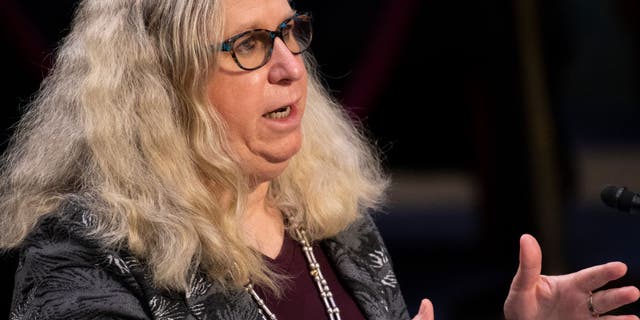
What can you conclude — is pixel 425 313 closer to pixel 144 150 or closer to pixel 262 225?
pixel 262 225

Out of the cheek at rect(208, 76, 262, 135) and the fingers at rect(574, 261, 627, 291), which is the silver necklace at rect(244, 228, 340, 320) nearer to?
the cheek at rect(208, 76, 262, 135)

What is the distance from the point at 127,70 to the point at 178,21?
0.41 feet

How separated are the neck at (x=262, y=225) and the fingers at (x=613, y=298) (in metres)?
0.58

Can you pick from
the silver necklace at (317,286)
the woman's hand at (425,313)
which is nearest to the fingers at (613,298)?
the woman's hand at (425,313)

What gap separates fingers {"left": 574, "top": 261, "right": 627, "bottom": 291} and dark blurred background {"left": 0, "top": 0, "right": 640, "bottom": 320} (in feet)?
5.90

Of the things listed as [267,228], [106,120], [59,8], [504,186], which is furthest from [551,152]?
[106,120]

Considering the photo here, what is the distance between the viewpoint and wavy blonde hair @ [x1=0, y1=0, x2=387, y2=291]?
6.14ft

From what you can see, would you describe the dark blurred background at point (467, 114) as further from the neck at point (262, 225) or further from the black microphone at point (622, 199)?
the black microphone at point (622, 199)

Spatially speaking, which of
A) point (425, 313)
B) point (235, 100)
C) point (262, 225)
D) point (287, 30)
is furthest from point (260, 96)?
point (425, 313)

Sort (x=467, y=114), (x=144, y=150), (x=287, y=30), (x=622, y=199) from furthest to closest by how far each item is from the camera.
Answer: (x=467, y=114)
(x=287, y=30)
(x=144, y=150)
(x=622, y=199)

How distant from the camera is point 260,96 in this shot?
1973mm

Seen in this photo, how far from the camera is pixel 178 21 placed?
1924 millimetres

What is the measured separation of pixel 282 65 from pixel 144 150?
0.94 feet

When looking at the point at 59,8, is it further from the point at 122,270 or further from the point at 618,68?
the point at 618,68
